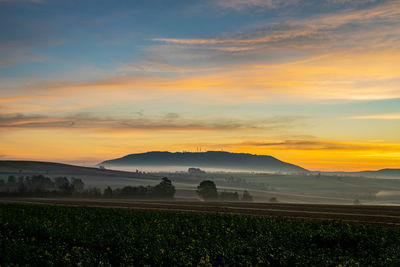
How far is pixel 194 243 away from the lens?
79.8 ft

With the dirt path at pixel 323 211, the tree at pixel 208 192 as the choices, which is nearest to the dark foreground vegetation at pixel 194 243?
the dirt path at pixel 323 211

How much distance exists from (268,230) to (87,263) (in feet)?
46.9

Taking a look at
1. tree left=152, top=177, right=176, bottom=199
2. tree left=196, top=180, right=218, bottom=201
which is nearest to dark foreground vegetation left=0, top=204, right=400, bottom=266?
tree left=152, top=177, right=176, bottom=199

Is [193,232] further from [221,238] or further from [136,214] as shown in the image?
[136,214]

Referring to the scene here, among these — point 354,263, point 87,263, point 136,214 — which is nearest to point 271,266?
point 354,263

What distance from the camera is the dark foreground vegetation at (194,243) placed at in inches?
823

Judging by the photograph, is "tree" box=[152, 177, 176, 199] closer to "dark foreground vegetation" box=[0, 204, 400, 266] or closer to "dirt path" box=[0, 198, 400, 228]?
"dirt path" box=[0, 198, 400, 228]

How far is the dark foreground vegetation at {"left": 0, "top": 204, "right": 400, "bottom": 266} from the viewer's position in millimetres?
20906

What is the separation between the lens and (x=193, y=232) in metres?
28.7

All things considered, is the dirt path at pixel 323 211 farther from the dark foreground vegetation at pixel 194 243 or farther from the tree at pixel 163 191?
the tree at pixel 163 191

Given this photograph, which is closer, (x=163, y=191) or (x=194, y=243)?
(x=194, y=243)

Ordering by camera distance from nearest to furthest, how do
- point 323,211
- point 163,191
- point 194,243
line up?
point 194,243 < point 323,211 < point 163,191

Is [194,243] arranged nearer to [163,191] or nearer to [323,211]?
[323,211]

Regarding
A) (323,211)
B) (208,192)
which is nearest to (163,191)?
(208,192)
